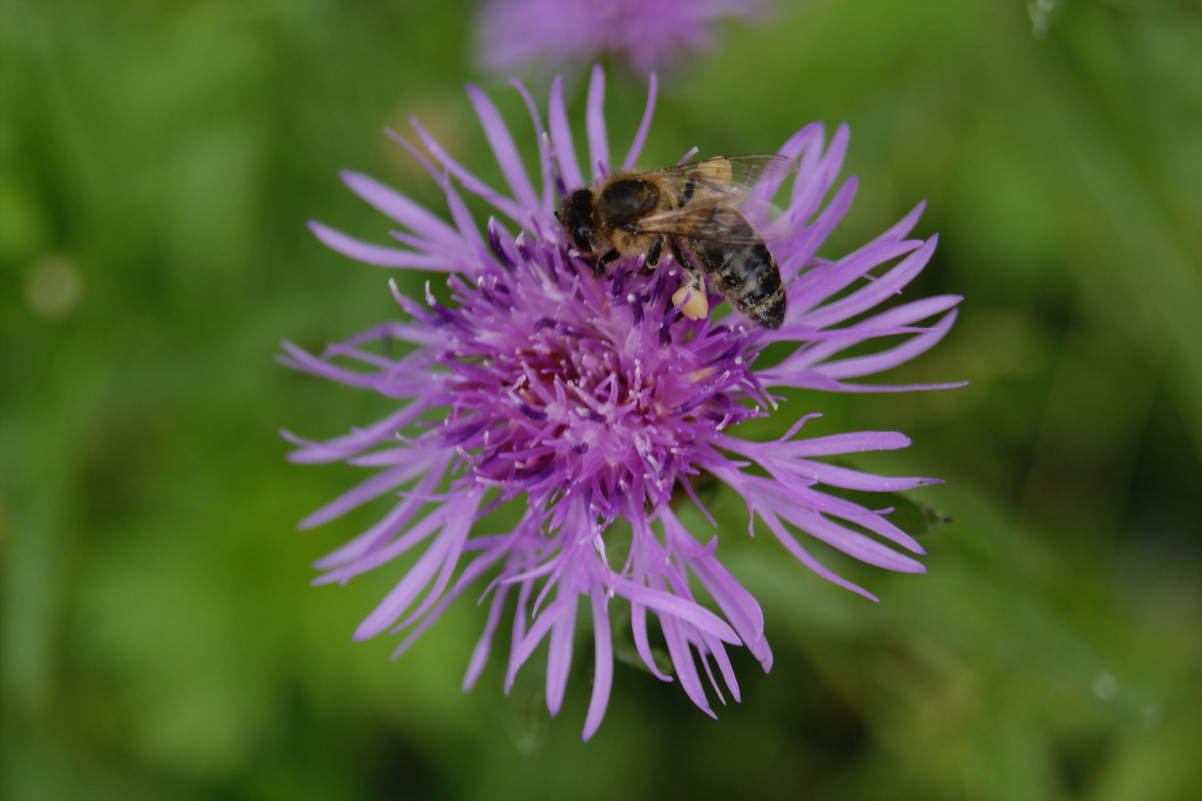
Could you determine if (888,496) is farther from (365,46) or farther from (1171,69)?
(365,46)

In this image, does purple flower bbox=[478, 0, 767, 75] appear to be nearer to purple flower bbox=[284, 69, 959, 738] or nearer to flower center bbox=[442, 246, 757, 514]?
purple flower bbox=[284, 69, 959, 738]

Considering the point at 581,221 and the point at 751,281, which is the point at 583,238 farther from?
the point at 751,281

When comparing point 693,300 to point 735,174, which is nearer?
point 693,300

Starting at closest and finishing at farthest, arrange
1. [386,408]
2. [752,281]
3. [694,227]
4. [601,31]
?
1. [752,281]
2. [694,227]
3. [386,408]
4. [601,31]

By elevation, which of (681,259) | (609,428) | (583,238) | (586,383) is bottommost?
(609,428)

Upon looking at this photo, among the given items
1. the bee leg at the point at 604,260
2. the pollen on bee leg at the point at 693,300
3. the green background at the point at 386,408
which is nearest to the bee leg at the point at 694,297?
the pollen on bee leg at the point at 693,300

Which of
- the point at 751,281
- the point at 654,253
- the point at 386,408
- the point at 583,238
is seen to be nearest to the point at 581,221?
the point at 583,238

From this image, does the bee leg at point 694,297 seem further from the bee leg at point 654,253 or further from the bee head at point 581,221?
the bee head at point 581,221
